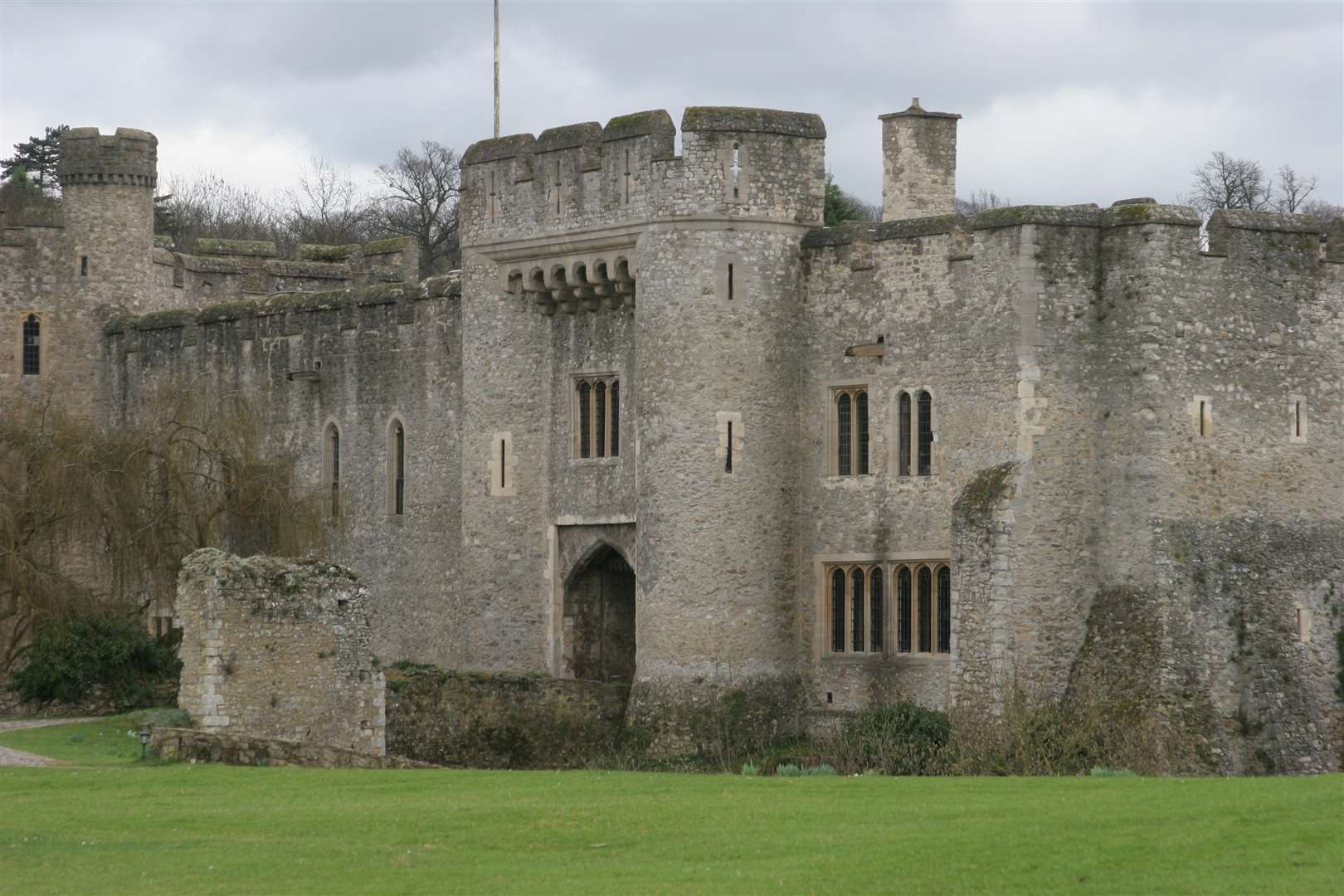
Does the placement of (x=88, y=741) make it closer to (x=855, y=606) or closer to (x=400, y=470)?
(x=855, y=606)

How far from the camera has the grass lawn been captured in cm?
2105

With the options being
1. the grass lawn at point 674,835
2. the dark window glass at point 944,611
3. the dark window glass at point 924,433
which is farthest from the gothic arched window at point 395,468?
the grass lawn at point 674,835

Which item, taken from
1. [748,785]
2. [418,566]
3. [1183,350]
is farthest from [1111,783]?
[418,566]

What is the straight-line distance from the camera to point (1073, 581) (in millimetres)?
35875

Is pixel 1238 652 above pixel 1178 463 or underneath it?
underneath

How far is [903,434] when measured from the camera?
37812 mm

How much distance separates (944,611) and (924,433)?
8.70 feet

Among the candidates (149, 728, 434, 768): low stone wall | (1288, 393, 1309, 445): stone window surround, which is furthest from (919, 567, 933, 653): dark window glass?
(149, 728, 434, 768): low stone wall

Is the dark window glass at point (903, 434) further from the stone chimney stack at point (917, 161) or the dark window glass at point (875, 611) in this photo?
the stone chimney stack at point (917, 161)

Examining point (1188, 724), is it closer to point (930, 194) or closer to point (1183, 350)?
point (1183, 350)

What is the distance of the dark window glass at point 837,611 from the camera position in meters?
38.2

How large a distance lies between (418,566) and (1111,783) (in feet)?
64.0

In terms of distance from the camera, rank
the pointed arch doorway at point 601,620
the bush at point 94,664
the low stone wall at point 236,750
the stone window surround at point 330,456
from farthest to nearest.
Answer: the stone window surround at point 330,456 < the pointed arch doorway at point 601,620 < the bush at point 94,664 < the low stone wall at point 236,750

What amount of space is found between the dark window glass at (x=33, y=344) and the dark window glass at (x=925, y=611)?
2024 cm
